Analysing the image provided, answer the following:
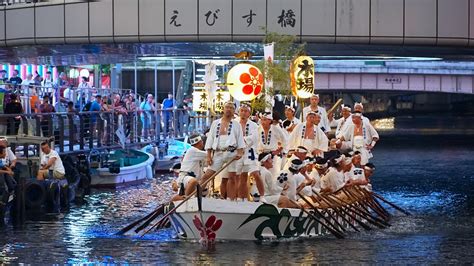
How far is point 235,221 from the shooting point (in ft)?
85.3

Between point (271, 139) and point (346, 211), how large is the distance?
290 centimetres

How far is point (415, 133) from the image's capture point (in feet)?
315

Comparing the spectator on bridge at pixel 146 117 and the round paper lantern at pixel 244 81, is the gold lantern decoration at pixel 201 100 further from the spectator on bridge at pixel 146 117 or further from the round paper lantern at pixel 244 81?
the spectator on bridge at pixel 146 117

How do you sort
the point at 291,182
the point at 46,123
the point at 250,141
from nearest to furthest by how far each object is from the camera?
the point at 250,141 → the point at 291,182 → the point at 46,123

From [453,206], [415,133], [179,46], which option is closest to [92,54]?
[179,46]

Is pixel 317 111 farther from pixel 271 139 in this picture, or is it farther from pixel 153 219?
pixel 153 219

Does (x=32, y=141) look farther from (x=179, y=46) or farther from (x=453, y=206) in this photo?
(x=453, y=206)

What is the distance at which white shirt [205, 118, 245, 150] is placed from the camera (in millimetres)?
26438

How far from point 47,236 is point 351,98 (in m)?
84.9

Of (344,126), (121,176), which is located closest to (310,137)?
(344,126)

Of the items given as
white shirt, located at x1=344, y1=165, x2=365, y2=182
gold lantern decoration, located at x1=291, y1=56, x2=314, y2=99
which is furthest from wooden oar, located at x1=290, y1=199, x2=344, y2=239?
gold lantern decoration, located at x1=291, y1=56, x2=314, y2=99

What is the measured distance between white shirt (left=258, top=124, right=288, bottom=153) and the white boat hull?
15062mm

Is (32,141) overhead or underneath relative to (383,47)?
underneath

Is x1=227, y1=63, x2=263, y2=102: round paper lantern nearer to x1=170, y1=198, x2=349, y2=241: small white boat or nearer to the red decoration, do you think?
x1=170, y1=198, x2=349, y2=241: small white boat
